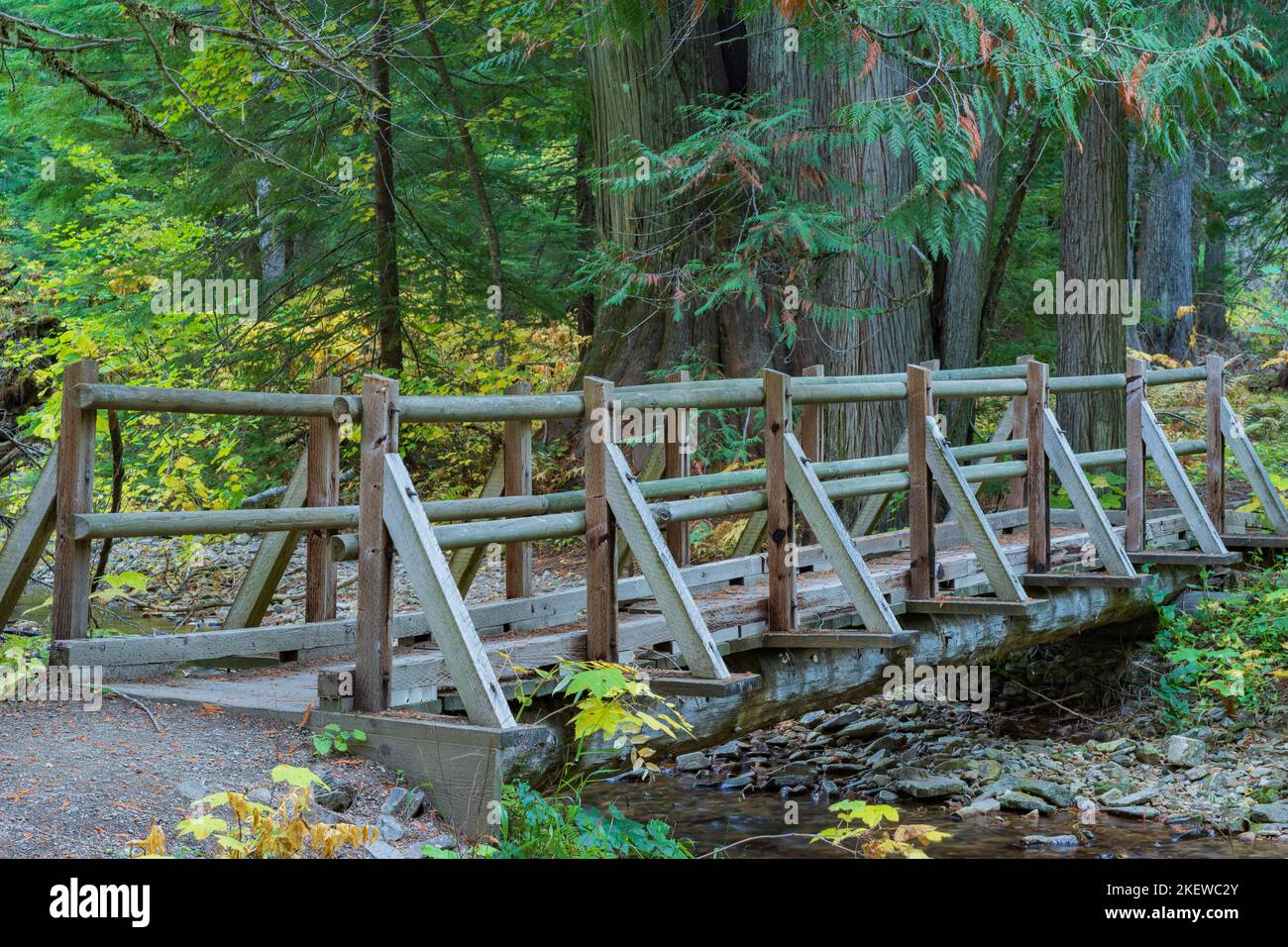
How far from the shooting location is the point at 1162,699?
1014 centimetres

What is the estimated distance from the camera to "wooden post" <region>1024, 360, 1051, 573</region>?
855 centimetres

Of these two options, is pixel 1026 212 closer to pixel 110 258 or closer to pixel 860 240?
pixel 860 240

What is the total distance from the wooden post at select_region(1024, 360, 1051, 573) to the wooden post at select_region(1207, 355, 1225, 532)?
2673 millimetres

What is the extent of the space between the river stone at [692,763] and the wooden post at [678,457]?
2267 mm

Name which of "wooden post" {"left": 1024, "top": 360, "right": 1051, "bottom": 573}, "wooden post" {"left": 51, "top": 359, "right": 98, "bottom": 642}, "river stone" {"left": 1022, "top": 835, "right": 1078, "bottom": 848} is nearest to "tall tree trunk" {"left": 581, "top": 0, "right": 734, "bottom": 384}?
"wooden post" {"left": 1024, "top": 360, "right": 1051, "bottom": 573}

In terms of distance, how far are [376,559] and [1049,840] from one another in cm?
438

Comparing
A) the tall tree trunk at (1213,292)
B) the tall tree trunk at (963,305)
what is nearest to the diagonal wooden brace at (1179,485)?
the tall tree trunk at (963,305)

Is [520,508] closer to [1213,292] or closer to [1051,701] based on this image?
[1051,701]

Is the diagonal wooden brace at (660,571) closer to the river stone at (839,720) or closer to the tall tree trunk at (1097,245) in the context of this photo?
the river stone at (839,720)

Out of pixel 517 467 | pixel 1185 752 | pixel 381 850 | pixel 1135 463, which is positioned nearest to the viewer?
pixel 381 850

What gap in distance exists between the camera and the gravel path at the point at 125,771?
170 inches

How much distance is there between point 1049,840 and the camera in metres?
7.55

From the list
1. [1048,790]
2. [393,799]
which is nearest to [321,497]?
[393,799]
